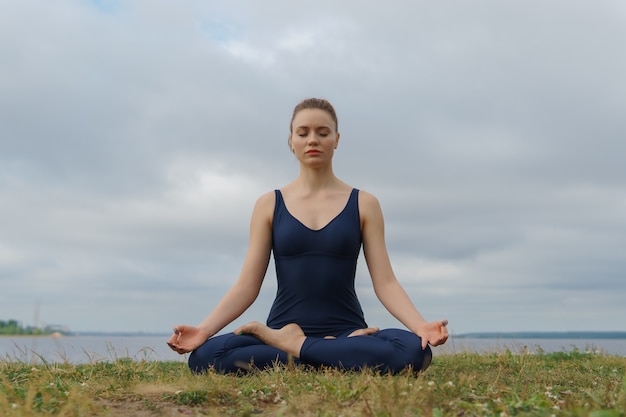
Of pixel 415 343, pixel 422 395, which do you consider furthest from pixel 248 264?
pixel 422 395

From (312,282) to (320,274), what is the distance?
0.40 ft

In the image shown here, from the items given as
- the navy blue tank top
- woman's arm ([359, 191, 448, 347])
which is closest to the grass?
the navy blue tank top

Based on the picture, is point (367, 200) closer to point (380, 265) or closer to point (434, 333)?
point (380, 265)

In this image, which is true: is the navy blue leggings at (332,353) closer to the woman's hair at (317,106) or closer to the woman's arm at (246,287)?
the woman's arm at (246,287)

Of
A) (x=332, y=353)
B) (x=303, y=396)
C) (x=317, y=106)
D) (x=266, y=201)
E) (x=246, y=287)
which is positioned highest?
(x=317, y=106)

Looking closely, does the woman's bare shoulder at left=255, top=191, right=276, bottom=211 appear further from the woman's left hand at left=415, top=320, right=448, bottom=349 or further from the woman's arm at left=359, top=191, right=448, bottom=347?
the woman's left hand at left=415, top=320, right=448, bottom=349

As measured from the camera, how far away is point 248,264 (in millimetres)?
7426

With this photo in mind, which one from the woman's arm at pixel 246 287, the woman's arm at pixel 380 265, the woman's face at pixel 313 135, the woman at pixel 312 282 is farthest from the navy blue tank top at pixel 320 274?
the woman's face at pixel 313 135

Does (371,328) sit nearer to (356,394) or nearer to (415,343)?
(415,343)

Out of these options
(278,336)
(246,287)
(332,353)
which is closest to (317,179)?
(246,287)

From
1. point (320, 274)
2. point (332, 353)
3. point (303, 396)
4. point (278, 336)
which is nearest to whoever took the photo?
point (303, 396)

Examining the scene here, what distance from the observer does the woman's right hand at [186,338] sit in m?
6.66

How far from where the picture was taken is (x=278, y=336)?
262 inches

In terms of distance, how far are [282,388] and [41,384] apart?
2.12m
